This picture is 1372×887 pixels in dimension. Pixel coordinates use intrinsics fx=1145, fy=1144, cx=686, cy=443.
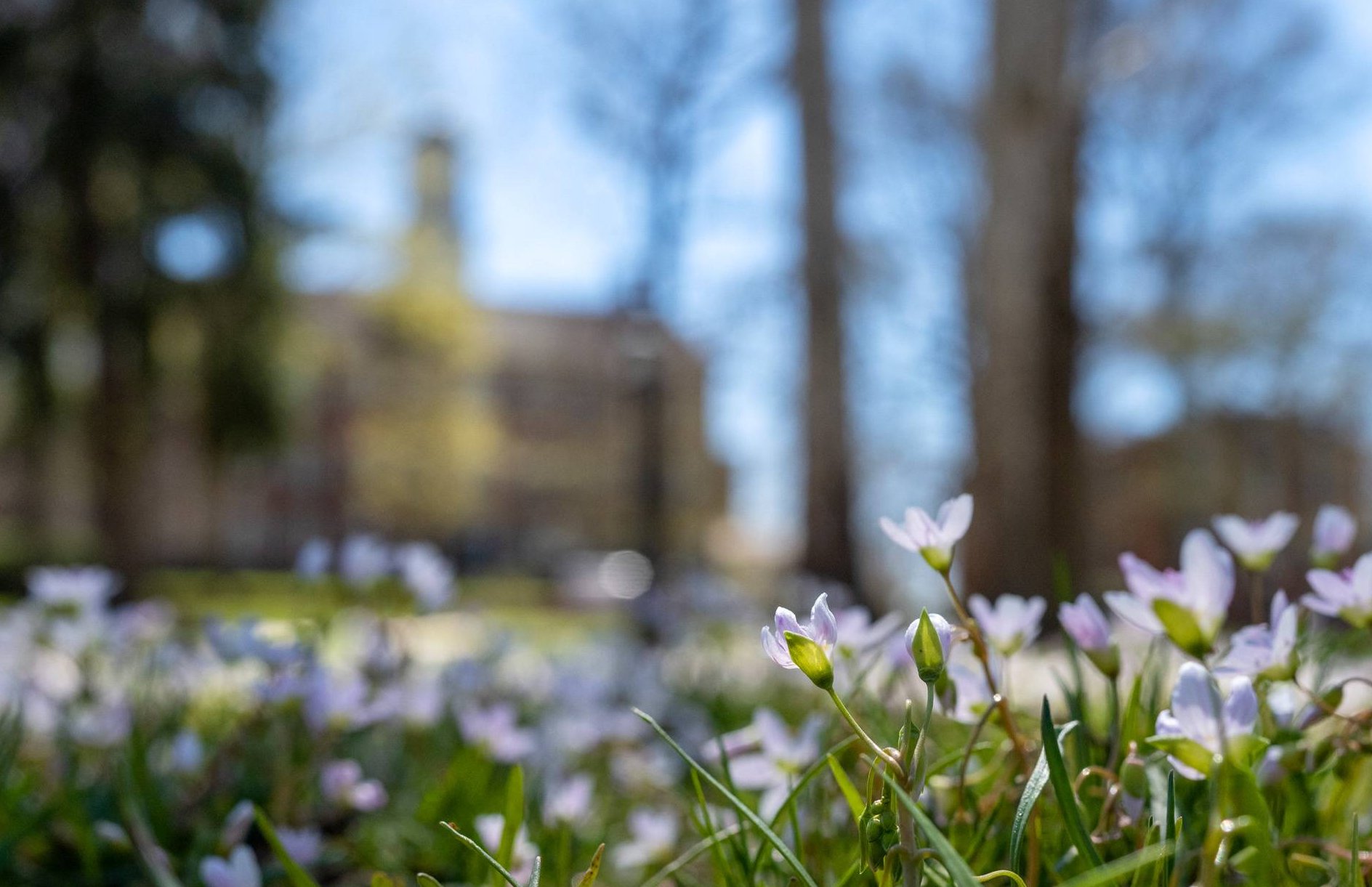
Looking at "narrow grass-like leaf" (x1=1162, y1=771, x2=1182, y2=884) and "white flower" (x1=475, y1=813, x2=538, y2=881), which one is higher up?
"narrow grass-like leaf" (x1=1162, y1=771, x2=1182, y2=884)

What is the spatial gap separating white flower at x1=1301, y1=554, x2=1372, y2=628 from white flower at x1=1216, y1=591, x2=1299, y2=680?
9cm

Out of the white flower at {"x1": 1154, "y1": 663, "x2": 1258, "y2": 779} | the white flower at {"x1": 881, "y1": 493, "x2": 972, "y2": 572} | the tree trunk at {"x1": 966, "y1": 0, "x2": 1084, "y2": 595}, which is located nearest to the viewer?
the white flower at {"x1": 1154, "y1": 663, "x2": 1258, "y2": 779}

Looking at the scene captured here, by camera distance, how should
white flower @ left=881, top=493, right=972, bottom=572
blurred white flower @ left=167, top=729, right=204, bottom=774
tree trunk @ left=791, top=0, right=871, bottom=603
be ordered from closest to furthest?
white flower @ left=881, top=493, right=972, bottom=572 < blurred white flower @ left=167, top=729, right=204, bottom=774 < tree trunk @ left=791, top=0, right=871, bottom=603

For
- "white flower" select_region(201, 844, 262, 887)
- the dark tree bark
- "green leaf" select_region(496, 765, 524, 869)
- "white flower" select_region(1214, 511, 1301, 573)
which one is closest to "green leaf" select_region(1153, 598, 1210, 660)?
"white flower" select_region(1214, 511, 1301, 573)

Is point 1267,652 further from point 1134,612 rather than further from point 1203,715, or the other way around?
point 1203,715

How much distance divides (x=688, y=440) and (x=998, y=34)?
28494mm

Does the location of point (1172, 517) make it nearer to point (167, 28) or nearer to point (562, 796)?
point (167, 28)

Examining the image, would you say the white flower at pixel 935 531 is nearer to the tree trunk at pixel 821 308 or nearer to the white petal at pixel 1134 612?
the white petal at pixel 1134 612

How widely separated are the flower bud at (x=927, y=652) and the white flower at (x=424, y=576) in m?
1.00

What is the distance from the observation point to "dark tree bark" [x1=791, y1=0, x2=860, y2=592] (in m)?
8.08

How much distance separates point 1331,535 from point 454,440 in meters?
21.7

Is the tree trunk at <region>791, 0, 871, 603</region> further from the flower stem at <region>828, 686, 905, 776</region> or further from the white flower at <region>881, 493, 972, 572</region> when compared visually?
the flower stem at <region>828, 686, 905, 776</region>

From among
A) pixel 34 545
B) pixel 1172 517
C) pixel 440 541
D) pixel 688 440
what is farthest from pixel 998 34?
pixel 688 440

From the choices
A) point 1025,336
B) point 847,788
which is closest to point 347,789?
point 847,788
